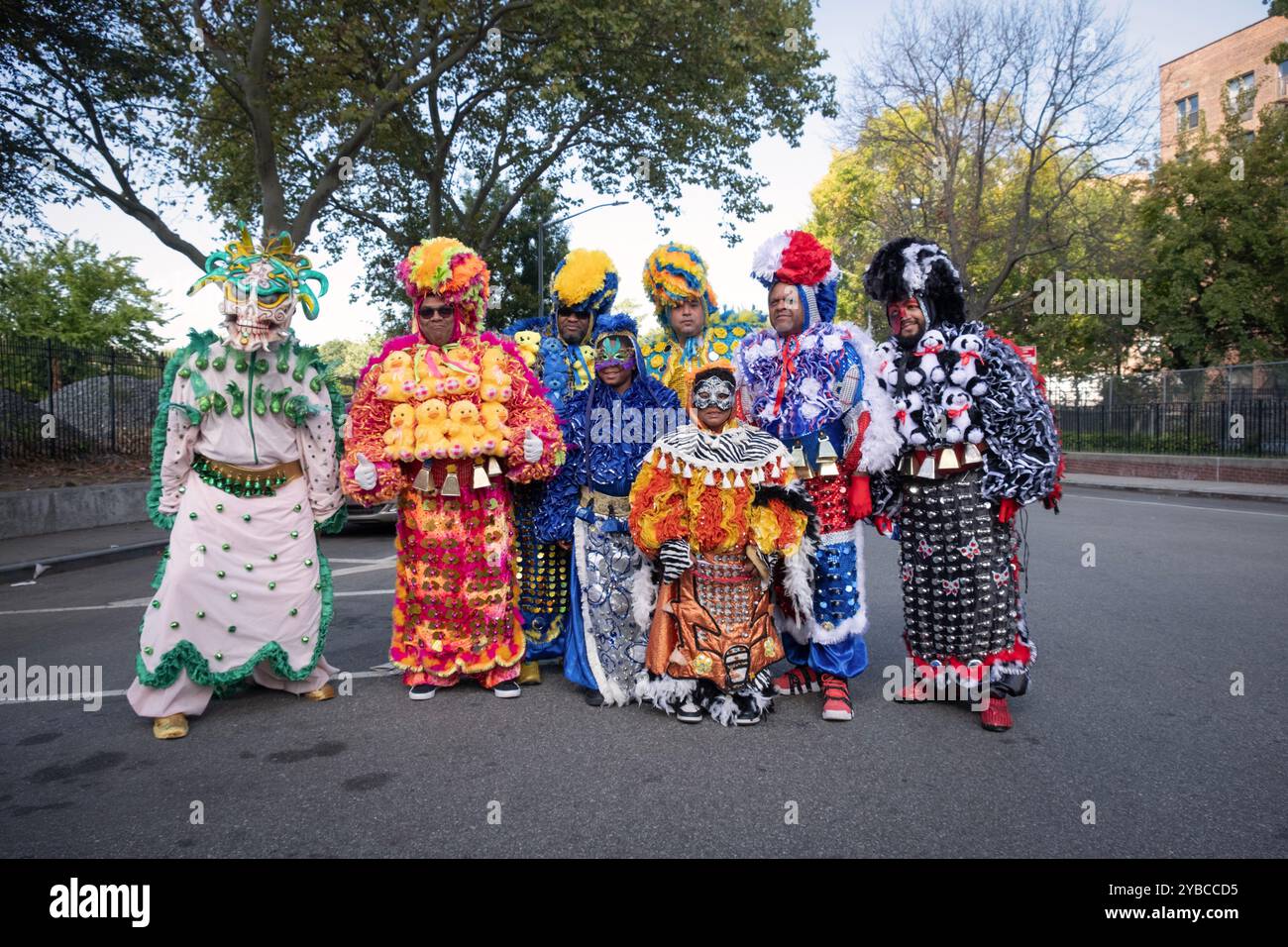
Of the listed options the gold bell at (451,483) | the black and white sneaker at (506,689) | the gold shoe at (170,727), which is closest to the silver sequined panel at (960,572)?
the black and white sneaker at (506,689)

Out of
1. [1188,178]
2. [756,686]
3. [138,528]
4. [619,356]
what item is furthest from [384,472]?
[1188,178]

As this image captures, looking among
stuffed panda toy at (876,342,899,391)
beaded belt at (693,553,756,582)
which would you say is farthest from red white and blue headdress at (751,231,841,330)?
beaded belt at (693,553,756,582)

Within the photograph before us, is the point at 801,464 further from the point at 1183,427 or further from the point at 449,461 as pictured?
the point at 1183,427

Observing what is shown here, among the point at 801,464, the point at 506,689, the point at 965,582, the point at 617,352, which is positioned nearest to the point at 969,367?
the point at 801,464

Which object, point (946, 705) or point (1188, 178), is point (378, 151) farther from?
point (1188, 178)

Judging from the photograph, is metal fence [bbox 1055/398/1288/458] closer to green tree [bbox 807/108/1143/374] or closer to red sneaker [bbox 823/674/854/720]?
green tree [bbox 807/108/1143/374]

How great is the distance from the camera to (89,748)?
3789 mm

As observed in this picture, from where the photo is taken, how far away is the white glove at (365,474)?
428 centimetres

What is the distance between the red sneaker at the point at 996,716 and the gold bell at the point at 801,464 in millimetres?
1400

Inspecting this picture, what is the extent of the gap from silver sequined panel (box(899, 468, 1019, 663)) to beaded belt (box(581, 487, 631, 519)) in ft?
4.88

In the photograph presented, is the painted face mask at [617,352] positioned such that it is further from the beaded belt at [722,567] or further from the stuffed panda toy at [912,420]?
the stuffed panda toy at [912,420]

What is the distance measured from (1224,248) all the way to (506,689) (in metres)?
26.6

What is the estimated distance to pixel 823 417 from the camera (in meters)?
4.28
